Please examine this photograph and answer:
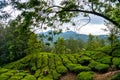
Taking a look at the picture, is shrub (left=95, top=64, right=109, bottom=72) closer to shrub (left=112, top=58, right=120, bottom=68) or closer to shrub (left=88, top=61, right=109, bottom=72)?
shrub (left=88, top=61, right=109, bottom=72)

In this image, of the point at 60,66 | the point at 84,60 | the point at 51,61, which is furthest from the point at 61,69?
the point at 51,61

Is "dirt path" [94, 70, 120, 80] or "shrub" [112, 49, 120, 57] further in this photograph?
"shrub" [112, 49, 120, 57]

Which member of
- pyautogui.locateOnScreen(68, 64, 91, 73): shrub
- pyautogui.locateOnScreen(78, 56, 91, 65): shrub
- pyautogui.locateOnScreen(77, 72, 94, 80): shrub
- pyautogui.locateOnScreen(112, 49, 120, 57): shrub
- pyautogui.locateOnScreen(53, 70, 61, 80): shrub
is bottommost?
pyautogui.locateOnScreen(53, 70, 61, 80): shrub

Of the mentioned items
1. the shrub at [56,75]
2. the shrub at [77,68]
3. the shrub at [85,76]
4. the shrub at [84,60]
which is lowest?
the shrub at [56,75]

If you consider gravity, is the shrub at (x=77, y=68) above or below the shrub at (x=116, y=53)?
below

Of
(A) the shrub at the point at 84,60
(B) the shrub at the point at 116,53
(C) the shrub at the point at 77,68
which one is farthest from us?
(A) the shrub at the point at 84,60

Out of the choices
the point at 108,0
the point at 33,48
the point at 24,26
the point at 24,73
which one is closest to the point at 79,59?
the point at 24,73

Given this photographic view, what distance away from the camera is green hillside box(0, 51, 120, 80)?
131 feet

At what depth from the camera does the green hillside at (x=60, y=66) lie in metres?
39.9

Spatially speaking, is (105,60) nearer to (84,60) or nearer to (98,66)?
(98,66)

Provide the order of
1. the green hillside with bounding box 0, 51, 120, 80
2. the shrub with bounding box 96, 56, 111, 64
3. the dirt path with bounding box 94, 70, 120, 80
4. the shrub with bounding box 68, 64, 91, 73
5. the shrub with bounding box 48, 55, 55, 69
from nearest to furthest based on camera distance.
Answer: the dirt path with bounding box 94, 70, 120, 80 < the green hillside with bounding box 0, 51, 120, 80 < the shrub with bounding box 68, 64, 91, 73 < the shrub with bounding box 96, 56, 111, 64 < the shrub with bounding box 48, 55, 55, 69

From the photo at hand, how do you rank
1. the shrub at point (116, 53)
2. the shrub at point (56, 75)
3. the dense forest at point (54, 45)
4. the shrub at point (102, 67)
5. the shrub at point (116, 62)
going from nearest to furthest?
the dense forest at point (54, 45) < the shrub at point (116, 62) < the shrub at point (102, 67) < the shrub at point (56, 75) < the shrub at point (116, 53)

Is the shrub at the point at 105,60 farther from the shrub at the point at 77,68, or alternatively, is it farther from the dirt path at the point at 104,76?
the dirt path at the point at 104,76

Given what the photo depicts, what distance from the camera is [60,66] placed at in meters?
45.1
